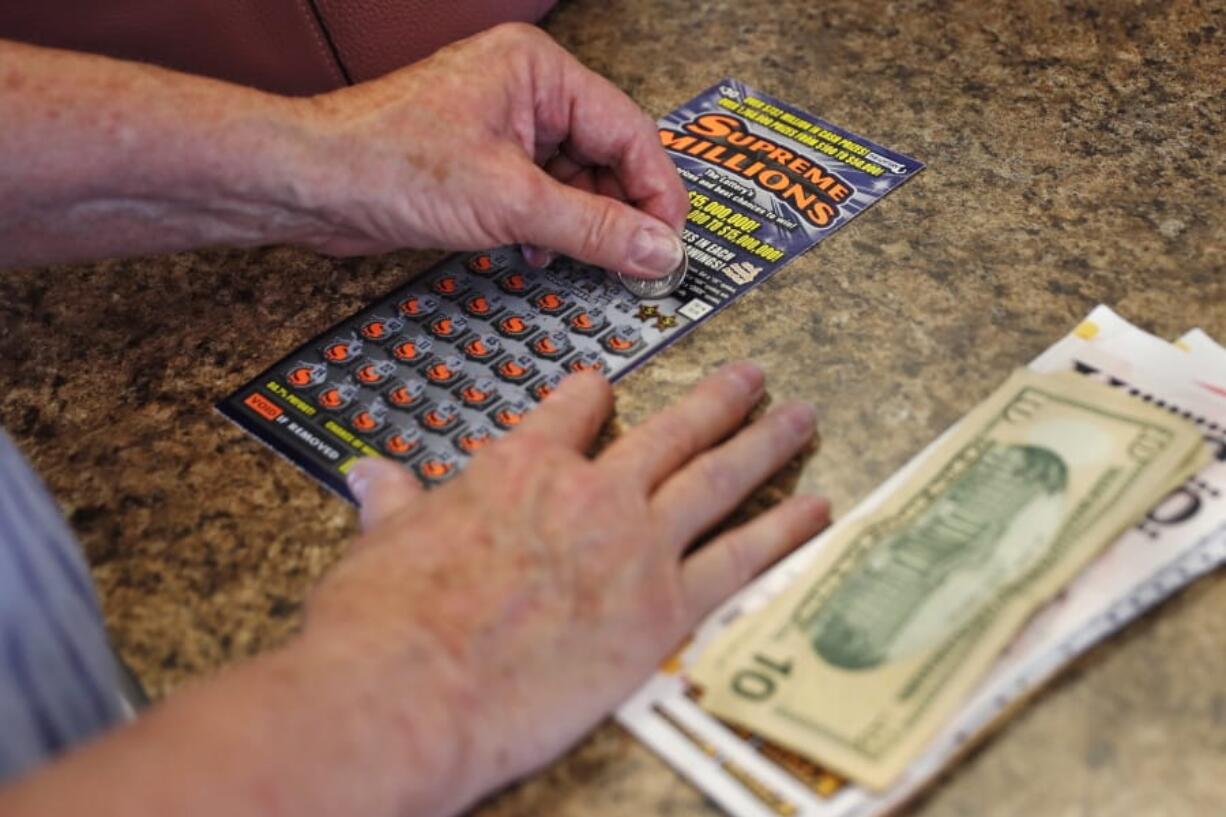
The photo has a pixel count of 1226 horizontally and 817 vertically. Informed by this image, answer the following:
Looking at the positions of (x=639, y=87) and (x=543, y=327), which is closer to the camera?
(x=543, y=327)

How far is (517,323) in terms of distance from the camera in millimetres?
870

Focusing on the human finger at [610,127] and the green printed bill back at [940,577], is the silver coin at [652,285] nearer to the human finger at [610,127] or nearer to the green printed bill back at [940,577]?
the human finger at [610,127]

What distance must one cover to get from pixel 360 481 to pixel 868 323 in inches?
14.0

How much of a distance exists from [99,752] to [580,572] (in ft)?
0.80

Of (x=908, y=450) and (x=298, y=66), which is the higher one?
(x=298, y=66)

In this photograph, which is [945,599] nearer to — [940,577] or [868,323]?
[940,577]

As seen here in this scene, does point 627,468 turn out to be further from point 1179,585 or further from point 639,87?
point 639,87

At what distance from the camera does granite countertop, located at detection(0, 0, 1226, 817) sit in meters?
0.65

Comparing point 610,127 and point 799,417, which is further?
point 610,127

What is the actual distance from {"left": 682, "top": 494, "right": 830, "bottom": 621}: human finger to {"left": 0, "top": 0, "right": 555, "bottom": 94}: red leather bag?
1.54 feet

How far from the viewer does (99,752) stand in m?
0.56

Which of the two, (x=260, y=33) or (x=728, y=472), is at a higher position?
(x=260, y=33)

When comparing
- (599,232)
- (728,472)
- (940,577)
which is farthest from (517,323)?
(940,577)

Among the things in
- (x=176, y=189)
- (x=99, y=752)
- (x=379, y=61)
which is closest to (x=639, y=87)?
(x=379, y=61)
